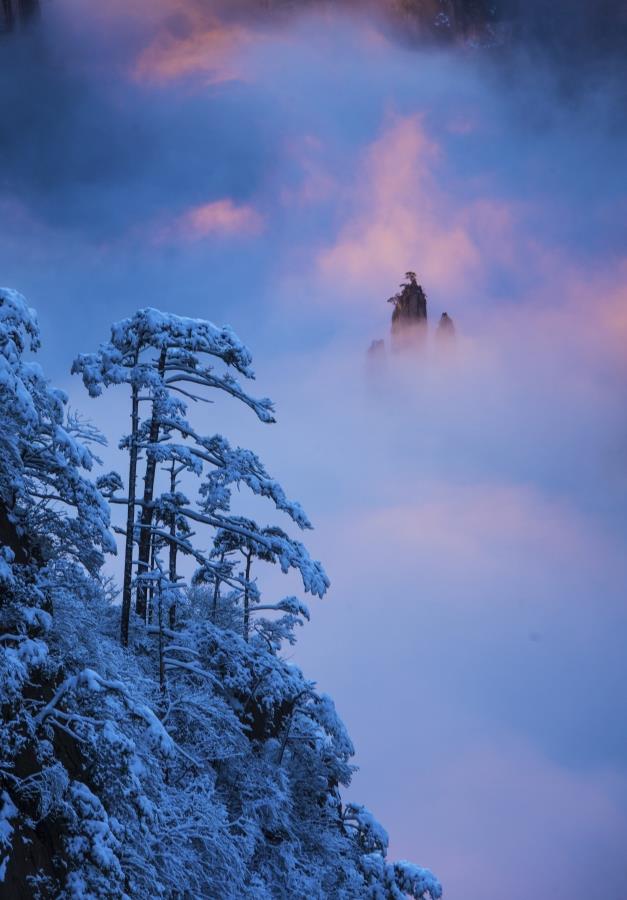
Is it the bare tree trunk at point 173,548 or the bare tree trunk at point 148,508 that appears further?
the bare tree trunk at point 173,548

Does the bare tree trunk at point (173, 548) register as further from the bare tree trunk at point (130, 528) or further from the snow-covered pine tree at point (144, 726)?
the bare tree trunk at point (130, 528)

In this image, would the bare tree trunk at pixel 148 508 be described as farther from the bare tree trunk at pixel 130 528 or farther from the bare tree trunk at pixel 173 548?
the bare tree trunk at pixel 173 548

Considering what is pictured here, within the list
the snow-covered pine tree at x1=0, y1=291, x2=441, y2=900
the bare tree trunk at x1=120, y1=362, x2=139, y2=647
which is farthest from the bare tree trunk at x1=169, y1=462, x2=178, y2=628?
the bare tree trunk at x1=120, y1=362, x2=139, y2=647

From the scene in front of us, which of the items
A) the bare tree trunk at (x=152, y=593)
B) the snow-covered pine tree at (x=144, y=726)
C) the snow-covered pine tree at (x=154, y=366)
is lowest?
the snow-covered pine tree at (x=144, y=726)

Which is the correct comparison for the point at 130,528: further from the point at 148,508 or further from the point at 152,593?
the point at 152,593

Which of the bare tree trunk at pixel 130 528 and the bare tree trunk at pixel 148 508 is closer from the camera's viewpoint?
the bare tree trunk at pixel 130 528

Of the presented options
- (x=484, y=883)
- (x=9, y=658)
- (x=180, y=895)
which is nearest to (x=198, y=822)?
(x=180, y=895)

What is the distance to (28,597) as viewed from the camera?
1203 centimetres

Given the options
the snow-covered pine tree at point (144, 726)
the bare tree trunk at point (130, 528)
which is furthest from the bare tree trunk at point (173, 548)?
the bare tree trunk at point (130, 528)

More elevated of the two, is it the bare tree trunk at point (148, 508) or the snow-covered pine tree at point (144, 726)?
the bare tree trunk at point (148, 508)

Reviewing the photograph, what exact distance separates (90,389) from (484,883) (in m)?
202

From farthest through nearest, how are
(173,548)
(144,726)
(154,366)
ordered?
(173,548), (154,366), (144,726)

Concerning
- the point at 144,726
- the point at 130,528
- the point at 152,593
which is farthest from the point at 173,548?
the point at 144,726

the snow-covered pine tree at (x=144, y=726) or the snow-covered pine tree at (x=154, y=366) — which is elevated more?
the snow-covered pine tree at (x=154, y=366)
